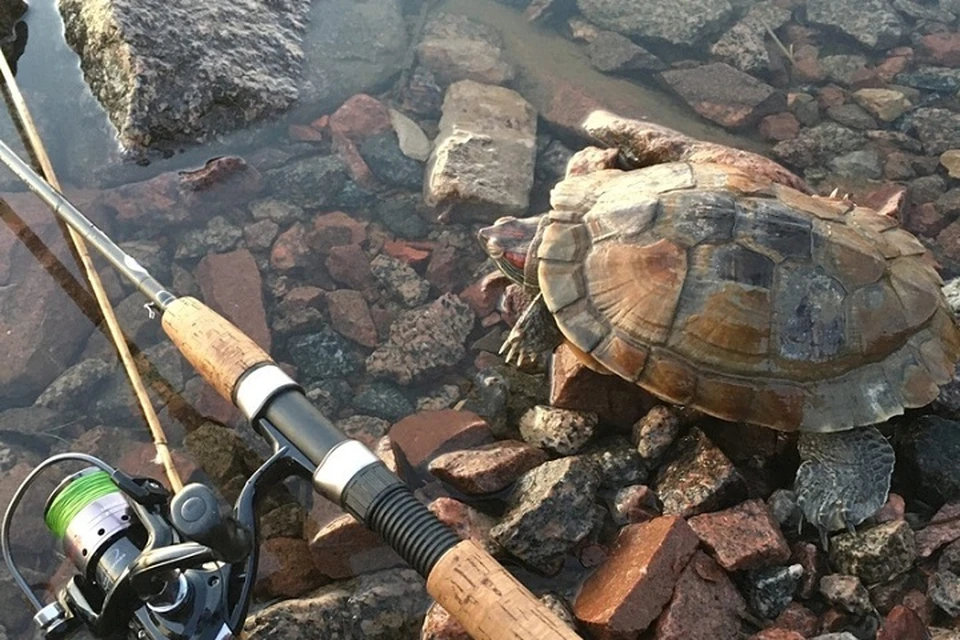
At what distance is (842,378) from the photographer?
374 centimetres

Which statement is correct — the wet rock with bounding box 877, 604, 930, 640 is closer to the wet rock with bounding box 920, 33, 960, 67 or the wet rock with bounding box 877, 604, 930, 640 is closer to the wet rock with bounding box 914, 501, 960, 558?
the wet rock with bounding box 914, 501, 960, 558

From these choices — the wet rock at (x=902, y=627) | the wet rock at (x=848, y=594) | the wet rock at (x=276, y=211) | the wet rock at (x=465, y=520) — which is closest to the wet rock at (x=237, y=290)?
the wet rock at (x=276, y=211)

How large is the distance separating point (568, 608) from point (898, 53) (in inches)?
236

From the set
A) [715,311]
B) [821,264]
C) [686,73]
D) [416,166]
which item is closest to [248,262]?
[416,166]

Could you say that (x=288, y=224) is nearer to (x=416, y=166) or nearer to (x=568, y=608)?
(x=416, y=166)

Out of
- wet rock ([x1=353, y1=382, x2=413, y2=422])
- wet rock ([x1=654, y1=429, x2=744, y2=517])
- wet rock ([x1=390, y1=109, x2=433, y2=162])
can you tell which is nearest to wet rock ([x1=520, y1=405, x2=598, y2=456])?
wet rock ([x1=654, y1=429, x2=744, y2=517])

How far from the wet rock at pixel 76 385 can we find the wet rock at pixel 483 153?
2.40 m

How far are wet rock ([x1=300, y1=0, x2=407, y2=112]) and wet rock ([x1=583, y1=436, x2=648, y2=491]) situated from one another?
12.1 ft

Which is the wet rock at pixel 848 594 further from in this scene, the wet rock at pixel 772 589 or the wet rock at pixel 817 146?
the wet rock at pixel 817 146

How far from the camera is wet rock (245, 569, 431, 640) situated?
3.25 m

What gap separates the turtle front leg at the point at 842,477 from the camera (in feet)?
11.5

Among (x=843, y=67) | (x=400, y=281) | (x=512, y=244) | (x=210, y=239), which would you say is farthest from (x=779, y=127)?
(x=210, y=239)

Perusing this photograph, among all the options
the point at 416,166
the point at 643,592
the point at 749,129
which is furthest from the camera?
the point at 749,129

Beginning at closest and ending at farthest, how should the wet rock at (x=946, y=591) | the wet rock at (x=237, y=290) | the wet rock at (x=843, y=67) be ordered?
the wet rock at (x=946, y=591) < the wet rock at (x=237, y=290) < the wet rock at (x=843, y=67)
